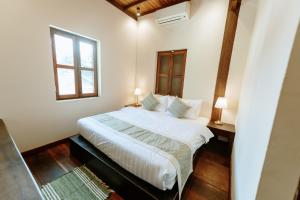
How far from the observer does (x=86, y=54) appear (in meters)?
2.97

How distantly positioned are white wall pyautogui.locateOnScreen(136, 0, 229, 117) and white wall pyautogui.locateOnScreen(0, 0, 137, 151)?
1347 millimetres

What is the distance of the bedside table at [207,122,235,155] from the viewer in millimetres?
2352

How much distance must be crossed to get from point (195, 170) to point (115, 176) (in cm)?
134

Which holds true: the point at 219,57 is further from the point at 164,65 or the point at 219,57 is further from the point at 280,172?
the point at 280,172

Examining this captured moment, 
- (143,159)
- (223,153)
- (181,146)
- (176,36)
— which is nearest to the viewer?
(143,159)

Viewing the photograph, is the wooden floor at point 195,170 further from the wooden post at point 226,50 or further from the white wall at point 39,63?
the wooden post at point 226,50

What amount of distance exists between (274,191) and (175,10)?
11.5 ft

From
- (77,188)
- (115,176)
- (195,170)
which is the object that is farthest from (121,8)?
(195,170)

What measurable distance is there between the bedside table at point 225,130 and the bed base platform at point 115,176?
60.1 inches

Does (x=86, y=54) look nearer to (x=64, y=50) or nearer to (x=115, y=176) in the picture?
(x=64, y=50)

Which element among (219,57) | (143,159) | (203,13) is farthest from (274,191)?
(203,13)

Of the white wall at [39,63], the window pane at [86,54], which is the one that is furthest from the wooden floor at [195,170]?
the window pane at [86,54]

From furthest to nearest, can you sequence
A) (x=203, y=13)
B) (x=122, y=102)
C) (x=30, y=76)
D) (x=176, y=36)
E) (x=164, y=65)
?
(x=122, y=102) < (x=164, y=65) < (x=176, y=36) < (x=203, y=13) < (x=30, y=76)

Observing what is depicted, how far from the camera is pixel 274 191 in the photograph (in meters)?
0.52
